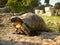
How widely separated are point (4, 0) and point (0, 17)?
55.4 feet

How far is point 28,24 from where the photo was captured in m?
9.53

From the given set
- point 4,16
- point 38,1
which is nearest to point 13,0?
point 38,1

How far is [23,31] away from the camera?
9.12m

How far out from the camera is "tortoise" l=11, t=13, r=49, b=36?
9133 mm

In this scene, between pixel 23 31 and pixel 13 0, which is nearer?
pixel 23 31

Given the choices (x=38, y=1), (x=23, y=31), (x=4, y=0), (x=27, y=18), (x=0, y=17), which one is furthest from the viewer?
(x=4, y=0)

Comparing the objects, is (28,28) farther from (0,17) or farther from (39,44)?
(0,17)

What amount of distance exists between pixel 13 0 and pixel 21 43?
17572 millimetres

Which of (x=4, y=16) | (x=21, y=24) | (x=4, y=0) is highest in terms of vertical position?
(x=21, y=24)

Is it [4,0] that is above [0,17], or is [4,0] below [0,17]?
below

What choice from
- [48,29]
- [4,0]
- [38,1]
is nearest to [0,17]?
[48,29]

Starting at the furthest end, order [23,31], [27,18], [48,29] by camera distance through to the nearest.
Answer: [48,29] < [27,18] < [23,31]

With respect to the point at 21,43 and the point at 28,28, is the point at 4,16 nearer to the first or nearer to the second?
the point at 28,28

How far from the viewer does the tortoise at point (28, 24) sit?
9.13m
